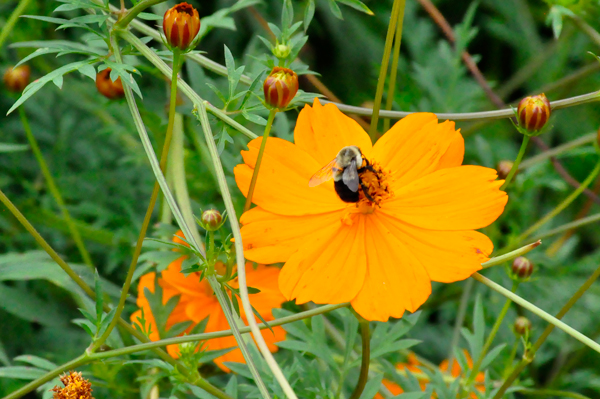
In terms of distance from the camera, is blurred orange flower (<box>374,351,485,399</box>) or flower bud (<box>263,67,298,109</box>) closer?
flower bud (<box>263,67,298,109</box>)

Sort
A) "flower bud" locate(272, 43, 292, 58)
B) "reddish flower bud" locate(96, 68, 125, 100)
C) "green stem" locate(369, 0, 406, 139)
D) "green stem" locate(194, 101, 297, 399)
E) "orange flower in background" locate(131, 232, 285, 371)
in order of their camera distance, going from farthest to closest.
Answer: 1. "reddish flower bud" locate(96, 68, 125, 100)
2. "orange flower in background" locate(131, 232, 285, 371)
3. "flower bud" locate(272, 43, 292, 58)
4. "green stem" locate(369, 0, 406, 139)
5. "green stem" locate(194, 101, 297, 399)

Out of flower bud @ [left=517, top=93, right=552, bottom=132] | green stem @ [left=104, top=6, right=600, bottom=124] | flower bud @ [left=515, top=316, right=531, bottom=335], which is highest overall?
green stem @ [left=104, top=6, right=600, bottom=124]

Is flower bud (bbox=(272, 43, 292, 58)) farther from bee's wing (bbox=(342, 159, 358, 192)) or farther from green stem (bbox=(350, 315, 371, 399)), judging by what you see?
green stem (bbox=(350, 315, 371, 399))

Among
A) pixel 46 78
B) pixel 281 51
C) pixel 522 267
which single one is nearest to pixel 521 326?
pixel 522 267

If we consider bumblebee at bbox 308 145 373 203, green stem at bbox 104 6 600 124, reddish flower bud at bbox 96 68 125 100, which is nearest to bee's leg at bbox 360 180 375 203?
bumblebee at bbox 308 145 373 203

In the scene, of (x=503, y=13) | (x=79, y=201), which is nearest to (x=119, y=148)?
(x=79, y=201)

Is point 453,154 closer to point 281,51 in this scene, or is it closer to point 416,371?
point 281,51

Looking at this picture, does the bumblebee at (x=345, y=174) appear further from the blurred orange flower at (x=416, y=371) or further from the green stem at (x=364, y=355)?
the blurred orange flower at (x=416, y=371)
